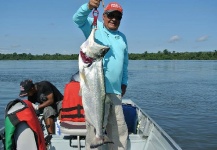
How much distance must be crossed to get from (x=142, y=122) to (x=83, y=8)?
4.31 m

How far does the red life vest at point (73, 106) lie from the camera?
17.4 ft

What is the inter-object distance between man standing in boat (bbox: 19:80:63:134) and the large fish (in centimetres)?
324

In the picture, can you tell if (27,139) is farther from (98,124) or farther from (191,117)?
(191,117)

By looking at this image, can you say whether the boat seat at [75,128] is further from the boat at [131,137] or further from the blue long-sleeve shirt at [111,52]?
the blue long-sleeve shirt at [111,52]

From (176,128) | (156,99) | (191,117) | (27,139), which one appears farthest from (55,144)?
(156,99)

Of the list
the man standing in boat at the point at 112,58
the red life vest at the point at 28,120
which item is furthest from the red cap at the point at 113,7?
the red life vest at the point at 28,120

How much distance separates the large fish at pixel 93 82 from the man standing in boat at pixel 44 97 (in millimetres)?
3244

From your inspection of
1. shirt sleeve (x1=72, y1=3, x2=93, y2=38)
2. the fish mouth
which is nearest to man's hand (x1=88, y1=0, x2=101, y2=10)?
shirt sleeve (x1=72, y1=3, x2=93, y2=38)

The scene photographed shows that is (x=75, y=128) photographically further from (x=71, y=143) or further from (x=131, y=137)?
(x=131, y=137)

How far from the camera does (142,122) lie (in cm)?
743

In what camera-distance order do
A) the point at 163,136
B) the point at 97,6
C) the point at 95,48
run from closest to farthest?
the point at 95,48 → the point at 97,6 → the point at 163,136

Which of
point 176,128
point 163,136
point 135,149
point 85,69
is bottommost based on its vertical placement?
point 176,128

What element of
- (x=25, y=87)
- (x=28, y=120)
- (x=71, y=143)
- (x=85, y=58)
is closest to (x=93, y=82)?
(x=85, y=58)

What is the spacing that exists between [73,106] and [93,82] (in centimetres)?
182
